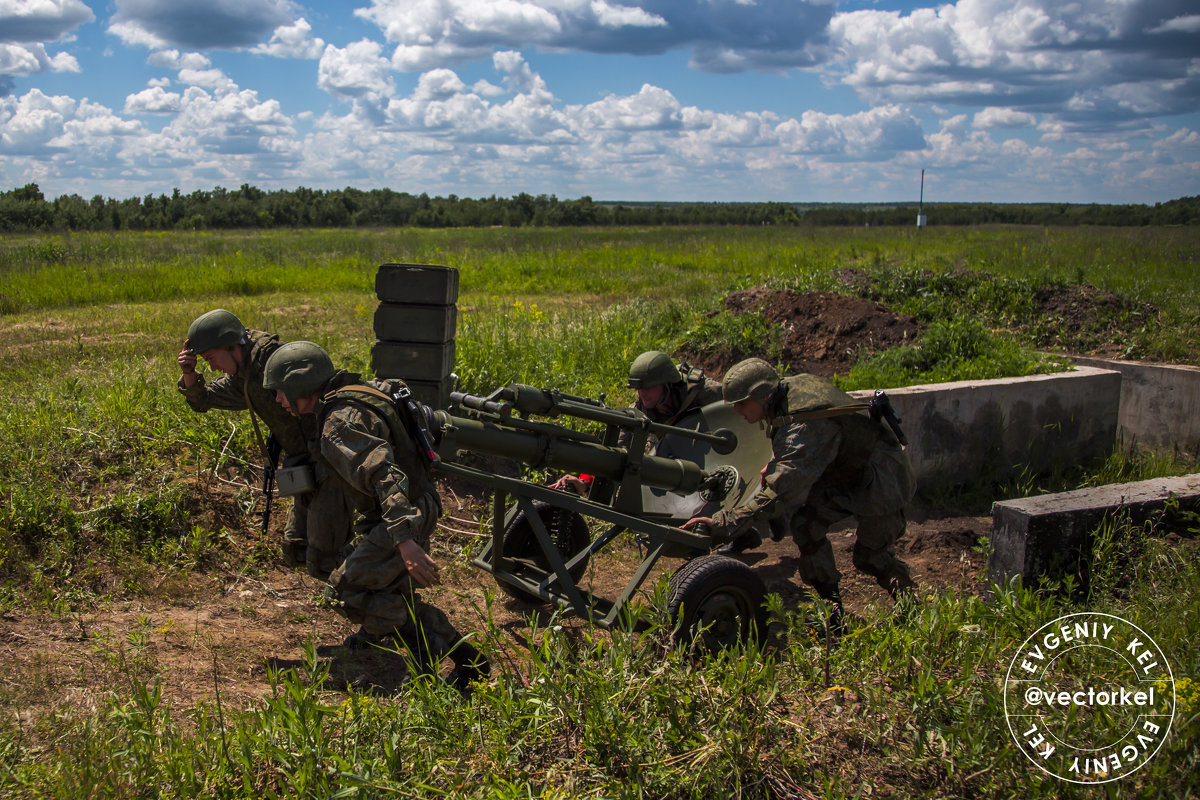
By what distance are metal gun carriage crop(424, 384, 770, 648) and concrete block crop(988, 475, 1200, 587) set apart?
144cm

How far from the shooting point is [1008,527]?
4520mm

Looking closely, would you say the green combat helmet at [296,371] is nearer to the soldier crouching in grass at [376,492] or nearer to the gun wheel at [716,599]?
the soldier crouching in grass at [376,492]

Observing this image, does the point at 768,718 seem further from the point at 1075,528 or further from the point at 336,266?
the point at 336,266

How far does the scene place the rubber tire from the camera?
195 inches

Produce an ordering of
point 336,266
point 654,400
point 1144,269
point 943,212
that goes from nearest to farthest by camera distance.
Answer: point 654,400 → point 1144,269 → point 336,266 → point 943,212

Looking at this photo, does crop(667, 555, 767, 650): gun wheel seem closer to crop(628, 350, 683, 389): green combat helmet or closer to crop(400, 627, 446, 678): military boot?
crop(400, 627, 446, 678): military boot

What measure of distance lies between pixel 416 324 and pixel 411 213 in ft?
216

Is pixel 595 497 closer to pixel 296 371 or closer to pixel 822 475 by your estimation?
pixel 822 475

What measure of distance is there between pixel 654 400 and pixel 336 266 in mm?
15695

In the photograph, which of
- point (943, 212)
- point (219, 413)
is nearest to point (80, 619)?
point (219, 413)

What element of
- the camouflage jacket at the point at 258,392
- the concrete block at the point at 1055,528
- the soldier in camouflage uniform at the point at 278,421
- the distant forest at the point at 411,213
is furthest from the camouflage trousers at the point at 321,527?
the distant forest at the point at 411,213

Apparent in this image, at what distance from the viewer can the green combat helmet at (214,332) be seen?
13.9 feet

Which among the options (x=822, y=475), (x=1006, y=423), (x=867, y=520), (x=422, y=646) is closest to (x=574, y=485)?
(x=422, y=646)

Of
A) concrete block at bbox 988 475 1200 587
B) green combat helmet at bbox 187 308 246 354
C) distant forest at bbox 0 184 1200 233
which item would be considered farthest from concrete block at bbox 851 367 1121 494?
distant forest at bbox 0 184 1200 233
